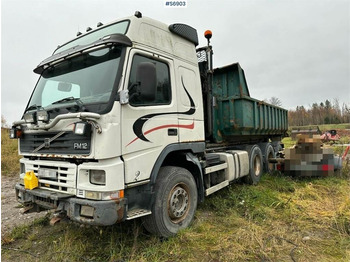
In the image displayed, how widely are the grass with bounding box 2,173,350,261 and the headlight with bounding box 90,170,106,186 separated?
0.74 metres

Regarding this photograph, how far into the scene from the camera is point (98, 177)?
2.58 m

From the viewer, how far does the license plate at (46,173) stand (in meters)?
2.91

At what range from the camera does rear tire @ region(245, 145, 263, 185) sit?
6035 millimetres

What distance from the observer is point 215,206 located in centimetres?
450

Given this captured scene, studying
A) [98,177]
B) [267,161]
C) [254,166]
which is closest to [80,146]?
[98,177]

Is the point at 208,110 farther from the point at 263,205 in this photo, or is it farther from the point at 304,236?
the point at 304,236

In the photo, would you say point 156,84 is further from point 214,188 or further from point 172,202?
point 214,188

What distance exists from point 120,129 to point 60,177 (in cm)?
100

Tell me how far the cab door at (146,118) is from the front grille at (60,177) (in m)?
0.66

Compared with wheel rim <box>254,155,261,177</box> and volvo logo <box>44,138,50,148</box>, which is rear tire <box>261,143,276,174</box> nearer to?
wheel rim <box>254,155,261,177</box>

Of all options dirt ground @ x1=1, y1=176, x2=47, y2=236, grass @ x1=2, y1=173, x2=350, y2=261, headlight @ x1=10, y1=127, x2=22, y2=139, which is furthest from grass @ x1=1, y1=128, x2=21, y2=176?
headlight @ x1=10, y1=127, x2=22, y2=139

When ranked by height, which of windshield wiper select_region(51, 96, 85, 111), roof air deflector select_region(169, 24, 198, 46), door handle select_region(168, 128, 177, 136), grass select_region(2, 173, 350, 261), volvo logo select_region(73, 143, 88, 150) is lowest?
grass select_region(2, 173, 350, 261)

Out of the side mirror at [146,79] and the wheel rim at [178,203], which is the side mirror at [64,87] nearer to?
the side mirror at [146,79]

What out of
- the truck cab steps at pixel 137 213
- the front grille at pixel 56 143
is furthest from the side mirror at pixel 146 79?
the truck cab steps at pixel 137 213
